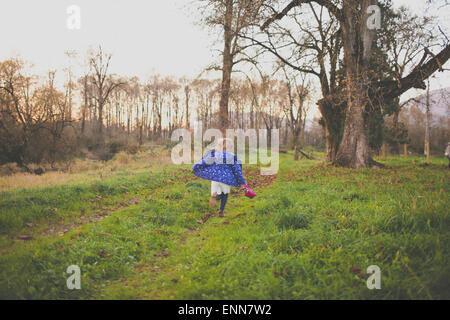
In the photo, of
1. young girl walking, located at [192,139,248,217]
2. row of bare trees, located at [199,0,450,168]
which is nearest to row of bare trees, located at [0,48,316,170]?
row of bare trees, located at [199,0,450,168]

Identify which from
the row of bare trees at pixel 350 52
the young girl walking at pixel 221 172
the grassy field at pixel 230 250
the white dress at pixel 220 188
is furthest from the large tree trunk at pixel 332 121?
the white dress at pixel 220 188

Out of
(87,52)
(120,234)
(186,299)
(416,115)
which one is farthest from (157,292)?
(416,115)

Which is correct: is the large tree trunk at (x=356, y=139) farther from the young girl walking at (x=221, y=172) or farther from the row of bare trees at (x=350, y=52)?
the young girl walking at (x=221, y=172)

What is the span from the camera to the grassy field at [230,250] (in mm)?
2779

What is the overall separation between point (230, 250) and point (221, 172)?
2585mm

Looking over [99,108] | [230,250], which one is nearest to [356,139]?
[230,250]

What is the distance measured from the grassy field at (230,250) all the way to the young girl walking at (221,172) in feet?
2.05

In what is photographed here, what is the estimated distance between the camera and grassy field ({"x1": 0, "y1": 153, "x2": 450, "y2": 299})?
2.78 metres

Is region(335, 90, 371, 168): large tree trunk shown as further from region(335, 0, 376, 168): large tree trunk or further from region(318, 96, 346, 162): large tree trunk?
region(318, 96, 346, 162): large tree trunk

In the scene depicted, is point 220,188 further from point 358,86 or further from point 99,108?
point 99,108

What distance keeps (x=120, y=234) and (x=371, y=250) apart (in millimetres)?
4342

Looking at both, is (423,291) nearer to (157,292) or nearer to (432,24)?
(157,292)

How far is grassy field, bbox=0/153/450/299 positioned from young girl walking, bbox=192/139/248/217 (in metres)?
0.63

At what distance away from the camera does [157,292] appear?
3.04 m
